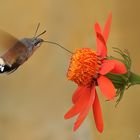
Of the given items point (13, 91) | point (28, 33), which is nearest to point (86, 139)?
point (13, 91)

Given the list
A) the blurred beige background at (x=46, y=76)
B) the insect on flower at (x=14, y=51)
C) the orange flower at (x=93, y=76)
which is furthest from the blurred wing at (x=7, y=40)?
the blurred beige background at (x=46, y=76)

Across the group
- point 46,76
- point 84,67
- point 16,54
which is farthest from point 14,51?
point 46,76

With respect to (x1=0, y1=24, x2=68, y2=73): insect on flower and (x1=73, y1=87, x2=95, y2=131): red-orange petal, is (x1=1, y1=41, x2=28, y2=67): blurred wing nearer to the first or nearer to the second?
(x1=0, y1=24, x2=68, y2=73): insect on flower

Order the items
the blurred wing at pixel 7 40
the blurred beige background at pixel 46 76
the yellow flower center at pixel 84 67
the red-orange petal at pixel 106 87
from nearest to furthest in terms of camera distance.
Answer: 1. the red-orange petal at pixel 106 87
2. the yellow flower center at pixel 84 67
3. the blurred wing at pixel 7 40
4. the blurred beige background at pixel 46 76

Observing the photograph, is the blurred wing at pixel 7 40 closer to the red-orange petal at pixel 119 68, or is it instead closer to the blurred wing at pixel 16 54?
the blurred wing at pixel 16 54

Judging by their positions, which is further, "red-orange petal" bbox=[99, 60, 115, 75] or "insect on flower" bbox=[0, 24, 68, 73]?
"insect on flower" bbox=[0, 24, 68, 73]

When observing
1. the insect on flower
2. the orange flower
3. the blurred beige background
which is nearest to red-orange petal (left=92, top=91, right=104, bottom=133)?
the orange flower

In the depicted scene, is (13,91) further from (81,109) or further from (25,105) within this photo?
(81,109)
